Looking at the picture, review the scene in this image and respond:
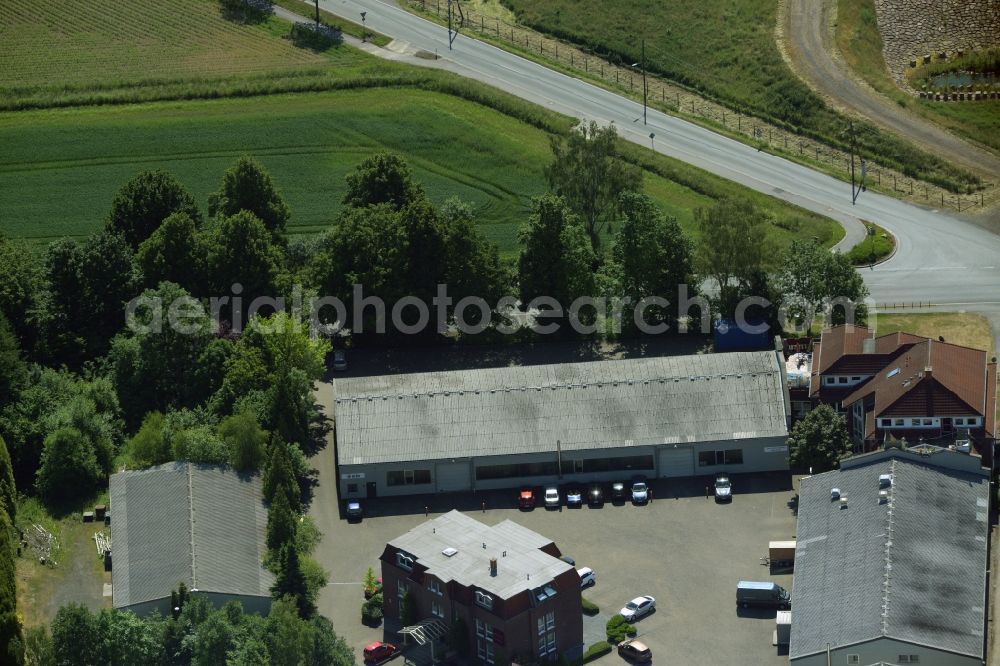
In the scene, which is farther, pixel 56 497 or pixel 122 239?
pixel 122 239

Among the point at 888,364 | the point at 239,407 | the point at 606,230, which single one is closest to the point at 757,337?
the point at 888,364

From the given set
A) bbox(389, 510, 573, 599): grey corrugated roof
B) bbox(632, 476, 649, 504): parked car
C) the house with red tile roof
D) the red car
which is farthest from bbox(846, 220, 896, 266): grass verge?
the red car

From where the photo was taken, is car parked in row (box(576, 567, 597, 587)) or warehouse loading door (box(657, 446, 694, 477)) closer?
car parked in row (box(576, 567, 597, 587))

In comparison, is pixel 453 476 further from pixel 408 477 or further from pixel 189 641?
pixel 189 641

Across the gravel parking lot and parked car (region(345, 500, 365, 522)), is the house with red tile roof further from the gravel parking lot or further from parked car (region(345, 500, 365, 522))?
parked car (region(345, 500, 365, 522))

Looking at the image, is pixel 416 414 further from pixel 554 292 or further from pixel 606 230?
pixel 606 230
